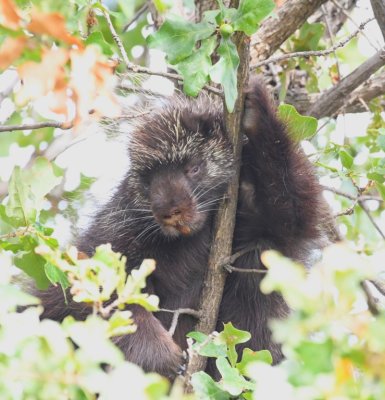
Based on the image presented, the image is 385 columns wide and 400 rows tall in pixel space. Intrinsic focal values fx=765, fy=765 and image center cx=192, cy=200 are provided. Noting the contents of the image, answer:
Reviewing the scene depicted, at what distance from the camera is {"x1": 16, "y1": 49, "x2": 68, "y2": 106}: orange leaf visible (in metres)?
1.41

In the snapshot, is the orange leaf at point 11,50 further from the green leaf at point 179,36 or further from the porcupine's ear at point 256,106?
the porcupine's ear at point 256,106

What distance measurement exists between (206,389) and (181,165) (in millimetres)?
1308

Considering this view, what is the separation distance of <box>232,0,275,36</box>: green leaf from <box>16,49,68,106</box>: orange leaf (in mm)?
1014

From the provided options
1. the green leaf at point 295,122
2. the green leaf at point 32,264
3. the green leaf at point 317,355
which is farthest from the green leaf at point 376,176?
the green leaf at point 317,355

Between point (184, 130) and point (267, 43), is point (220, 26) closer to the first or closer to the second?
point (184, 130)

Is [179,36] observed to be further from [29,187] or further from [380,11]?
[380,11]

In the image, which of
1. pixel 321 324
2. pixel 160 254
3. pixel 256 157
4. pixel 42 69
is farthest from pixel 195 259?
pixel 321 324

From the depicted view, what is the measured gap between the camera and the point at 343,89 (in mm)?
3861

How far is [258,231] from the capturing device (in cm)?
340

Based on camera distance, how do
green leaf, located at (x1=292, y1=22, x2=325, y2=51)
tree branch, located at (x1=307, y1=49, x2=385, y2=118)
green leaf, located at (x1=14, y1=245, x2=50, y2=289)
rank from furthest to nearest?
green leaf, located at (x1=292, y1=22, x2=325, y2=51) → tree branch, located at (x1=307, y1=49, x2=385, y2=118) → green leaf, located at (x1=14, y1=245, x2=50, y2=289)

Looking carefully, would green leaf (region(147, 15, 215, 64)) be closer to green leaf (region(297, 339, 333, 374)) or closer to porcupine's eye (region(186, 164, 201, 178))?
porcupine's eye (region(186, 164, 201, 178))

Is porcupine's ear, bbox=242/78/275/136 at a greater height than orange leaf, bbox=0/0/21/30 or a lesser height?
lesser

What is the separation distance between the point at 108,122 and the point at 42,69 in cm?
258

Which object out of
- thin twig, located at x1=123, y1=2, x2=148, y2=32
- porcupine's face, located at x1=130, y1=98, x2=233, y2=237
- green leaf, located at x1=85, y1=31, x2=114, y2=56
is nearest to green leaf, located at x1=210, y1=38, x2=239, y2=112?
green leaf, located at x1=85, y1=31, x2=114, y2=56
